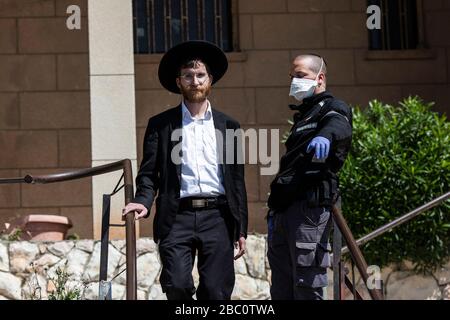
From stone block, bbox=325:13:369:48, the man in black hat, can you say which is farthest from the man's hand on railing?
stone block, bbox=325:13:369:48

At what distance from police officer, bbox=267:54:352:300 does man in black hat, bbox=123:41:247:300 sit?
275 mm

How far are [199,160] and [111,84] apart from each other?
377 centimetres

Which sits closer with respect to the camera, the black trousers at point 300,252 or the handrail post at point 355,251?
the handrail post at point 355,251

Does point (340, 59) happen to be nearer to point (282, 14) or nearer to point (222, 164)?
point (282, 14)

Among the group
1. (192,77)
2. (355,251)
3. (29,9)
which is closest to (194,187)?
(192,77)

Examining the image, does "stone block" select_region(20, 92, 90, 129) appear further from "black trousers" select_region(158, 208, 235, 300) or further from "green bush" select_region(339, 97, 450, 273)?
"black trousers" select_region(158, 208, 235, 300)

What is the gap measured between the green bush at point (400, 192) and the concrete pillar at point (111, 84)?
204 cm

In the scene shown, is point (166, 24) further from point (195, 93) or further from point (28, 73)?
point (195, 93)

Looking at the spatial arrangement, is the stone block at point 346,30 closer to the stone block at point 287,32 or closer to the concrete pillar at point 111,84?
the stone block at point 287,32

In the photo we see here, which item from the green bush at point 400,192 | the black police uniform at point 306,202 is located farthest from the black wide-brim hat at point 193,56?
the green bush at point 400,192

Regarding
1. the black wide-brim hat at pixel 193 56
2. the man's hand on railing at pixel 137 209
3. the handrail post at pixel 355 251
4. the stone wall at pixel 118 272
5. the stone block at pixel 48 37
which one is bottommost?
the stone wall at pixel 118 272

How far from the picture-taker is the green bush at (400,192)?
425 inches

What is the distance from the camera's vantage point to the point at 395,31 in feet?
46.3
